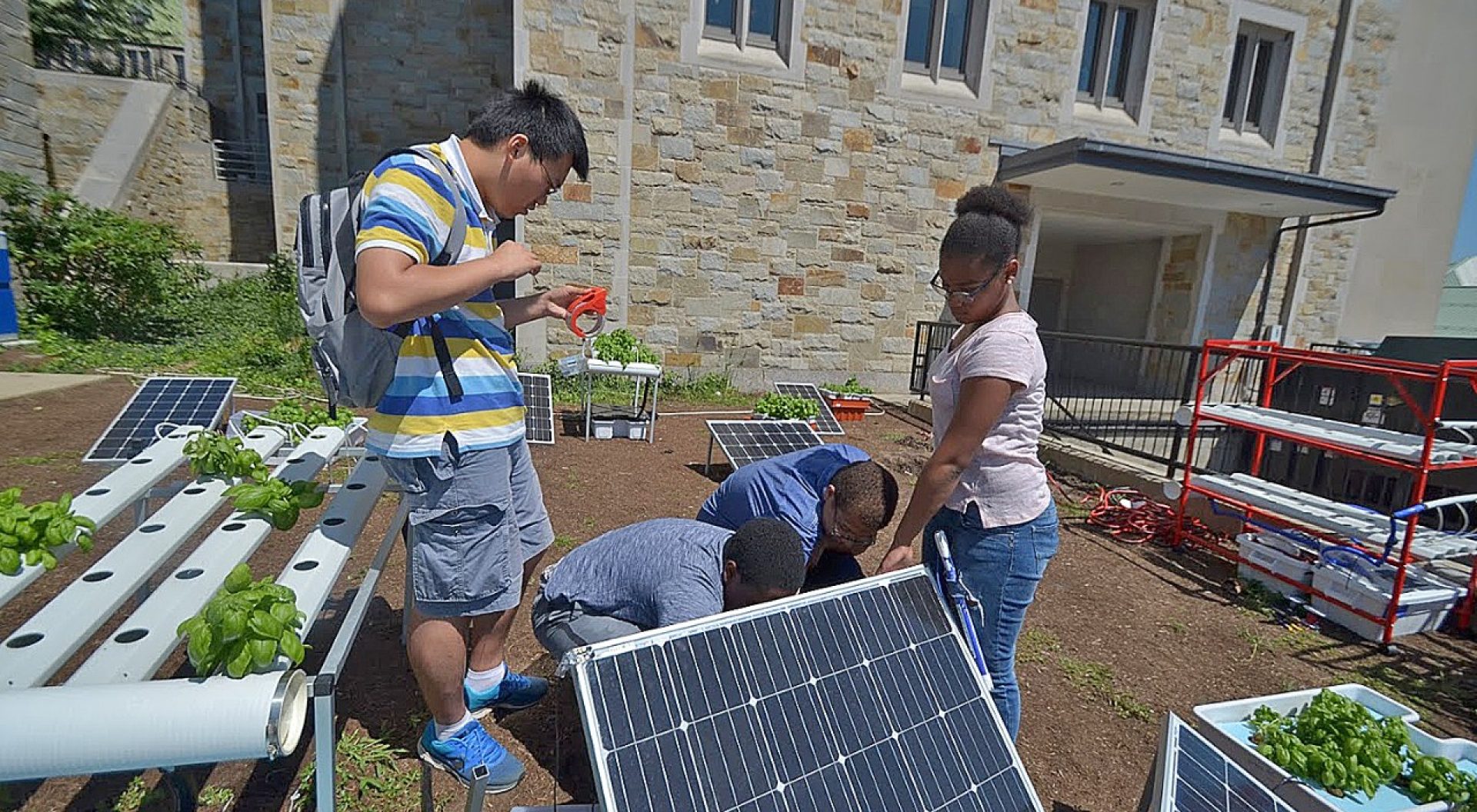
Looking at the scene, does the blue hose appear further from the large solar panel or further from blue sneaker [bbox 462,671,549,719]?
blue sneaker [bbox 462,671,549,719]

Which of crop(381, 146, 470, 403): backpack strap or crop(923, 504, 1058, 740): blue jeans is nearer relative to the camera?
crop(381, 146, 470, 403): backpack strap

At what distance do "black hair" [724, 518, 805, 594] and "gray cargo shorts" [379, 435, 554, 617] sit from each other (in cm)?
74

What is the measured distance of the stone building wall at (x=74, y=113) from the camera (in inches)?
438

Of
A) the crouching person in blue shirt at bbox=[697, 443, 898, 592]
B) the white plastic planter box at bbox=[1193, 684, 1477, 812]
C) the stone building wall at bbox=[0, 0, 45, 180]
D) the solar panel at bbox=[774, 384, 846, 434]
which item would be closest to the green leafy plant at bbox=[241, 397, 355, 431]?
the crouching person in blue shirt at bbox=[697, 443, 898, 592]

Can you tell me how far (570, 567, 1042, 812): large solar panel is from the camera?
1.38 metres

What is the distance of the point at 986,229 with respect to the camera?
1.98m

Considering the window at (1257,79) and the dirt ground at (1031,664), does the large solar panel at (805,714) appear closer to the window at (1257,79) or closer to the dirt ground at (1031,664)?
the dirt ground at (1031,664)

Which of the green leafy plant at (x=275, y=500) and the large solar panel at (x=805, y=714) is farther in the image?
the green leafy plant at (x=275, y=500)

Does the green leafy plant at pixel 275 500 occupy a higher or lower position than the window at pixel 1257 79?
lower

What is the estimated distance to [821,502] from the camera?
2533mm

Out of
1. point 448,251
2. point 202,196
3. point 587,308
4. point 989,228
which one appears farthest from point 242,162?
point 989,228

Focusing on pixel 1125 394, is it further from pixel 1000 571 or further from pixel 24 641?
pixel 24 641

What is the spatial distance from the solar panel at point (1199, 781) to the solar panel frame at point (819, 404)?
15.8 ft

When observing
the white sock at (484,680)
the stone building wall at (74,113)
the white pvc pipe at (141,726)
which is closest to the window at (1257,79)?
the white sock at (484,680)
